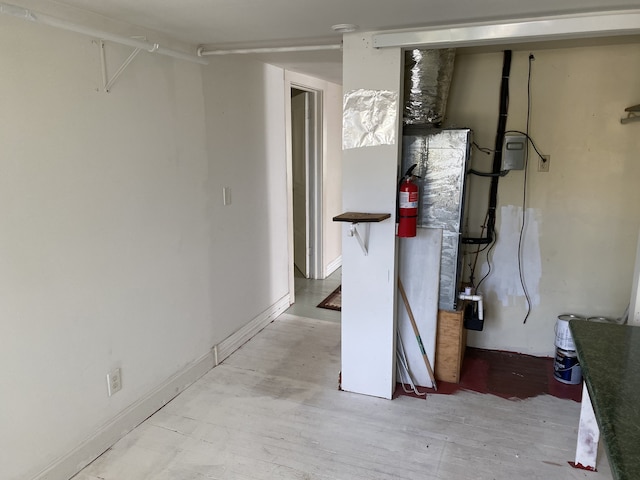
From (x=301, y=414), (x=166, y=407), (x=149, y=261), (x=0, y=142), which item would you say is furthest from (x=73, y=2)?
(x=301, y=414)

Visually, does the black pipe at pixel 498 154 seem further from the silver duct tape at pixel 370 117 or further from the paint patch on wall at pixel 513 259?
the silver duct tape at pixel 370 117

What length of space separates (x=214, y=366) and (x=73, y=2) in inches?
87.7

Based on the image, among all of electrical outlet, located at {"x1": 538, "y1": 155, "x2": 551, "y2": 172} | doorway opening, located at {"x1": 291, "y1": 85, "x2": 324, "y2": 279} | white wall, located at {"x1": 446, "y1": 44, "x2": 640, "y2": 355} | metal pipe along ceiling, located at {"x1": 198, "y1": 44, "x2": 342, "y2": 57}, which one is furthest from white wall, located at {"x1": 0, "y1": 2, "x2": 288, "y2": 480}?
electrical outlet, located at {"x1": 538, "y1": 155, "x2": 551, "y2": 172}

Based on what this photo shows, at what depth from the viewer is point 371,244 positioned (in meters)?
2.57

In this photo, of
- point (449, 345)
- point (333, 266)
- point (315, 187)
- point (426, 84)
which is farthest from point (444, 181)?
point (333, 266)

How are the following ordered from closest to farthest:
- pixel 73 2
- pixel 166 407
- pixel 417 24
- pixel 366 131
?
pixel 73 2 → pixel 417 24 → pixel 366 131 → pixel 166 407

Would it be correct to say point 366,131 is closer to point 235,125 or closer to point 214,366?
point 235,125

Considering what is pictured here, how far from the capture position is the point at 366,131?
2.46m

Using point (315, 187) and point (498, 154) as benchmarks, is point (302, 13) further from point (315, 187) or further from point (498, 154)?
point (315, 187)

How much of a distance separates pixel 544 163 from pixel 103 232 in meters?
2.69

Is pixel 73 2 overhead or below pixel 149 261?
overhead

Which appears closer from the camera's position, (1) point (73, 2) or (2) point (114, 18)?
(1) point (73, 2)

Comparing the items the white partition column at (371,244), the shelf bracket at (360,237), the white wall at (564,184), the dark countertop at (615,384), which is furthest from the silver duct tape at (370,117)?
the dark countertop at (615,384)

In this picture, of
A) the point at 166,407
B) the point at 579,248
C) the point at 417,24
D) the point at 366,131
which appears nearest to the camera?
the point at 417,24
